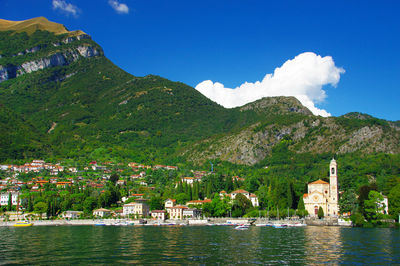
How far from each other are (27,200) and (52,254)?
91.6 meters

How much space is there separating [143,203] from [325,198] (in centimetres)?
5493

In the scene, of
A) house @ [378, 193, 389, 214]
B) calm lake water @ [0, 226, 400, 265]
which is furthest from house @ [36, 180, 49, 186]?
house @ [378, 193, 389, 214]

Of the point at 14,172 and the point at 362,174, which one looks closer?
the point at 362,174

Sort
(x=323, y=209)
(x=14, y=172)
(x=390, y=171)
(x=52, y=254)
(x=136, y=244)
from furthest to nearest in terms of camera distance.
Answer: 1. (x=14, y=172)
2. (x=390, y=171)
3. (x=323, y=209)
4. (x=136, y=244)
5. (x=52, y=254)

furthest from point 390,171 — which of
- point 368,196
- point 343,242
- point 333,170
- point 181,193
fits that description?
point 343,242

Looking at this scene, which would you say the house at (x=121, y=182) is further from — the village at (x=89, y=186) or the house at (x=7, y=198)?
the house at (x=7, y=198)

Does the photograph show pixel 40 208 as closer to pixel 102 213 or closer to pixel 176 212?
pixel 102 213

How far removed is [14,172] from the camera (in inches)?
6905

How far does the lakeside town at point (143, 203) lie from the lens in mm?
115688

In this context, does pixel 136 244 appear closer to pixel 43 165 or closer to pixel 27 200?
pixel 27 200

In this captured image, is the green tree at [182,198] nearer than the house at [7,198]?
No

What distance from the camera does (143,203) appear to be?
13200 cm

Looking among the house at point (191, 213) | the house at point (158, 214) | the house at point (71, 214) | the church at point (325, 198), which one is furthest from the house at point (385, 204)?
the house at point (71, 214)

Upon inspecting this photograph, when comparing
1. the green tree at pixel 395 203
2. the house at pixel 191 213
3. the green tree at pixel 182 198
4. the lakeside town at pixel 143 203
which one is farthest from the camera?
the green tree at pixel 182 198
